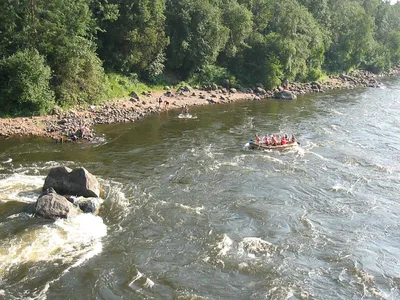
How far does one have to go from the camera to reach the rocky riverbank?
38.9 metres

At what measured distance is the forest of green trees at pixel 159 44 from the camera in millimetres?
40719

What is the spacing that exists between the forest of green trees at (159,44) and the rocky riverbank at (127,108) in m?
1.61

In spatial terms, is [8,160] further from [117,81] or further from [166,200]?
[117,81]

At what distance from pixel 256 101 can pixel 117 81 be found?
20616mm

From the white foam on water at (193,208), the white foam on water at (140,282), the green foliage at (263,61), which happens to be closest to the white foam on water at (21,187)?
the white foam on water at (193,208)

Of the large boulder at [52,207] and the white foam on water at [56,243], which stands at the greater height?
the large boulder at [52,207]

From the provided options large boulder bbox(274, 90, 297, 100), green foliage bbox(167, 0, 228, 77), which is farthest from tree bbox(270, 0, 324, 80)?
green foliage bbox(167, 0, 228, 77)

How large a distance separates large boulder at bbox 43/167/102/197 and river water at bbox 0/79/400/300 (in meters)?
1.37

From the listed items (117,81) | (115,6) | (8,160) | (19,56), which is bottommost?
(8,160)

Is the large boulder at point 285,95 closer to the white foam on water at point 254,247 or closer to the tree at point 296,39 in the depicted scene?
the tree at point 296,39

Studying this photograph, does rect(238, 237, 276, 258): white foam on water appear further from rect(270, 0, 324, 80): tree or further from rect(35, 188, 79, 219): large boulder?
rect(270, 0, 324, 80): tree

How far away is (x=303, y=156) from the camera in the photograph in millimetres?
38188

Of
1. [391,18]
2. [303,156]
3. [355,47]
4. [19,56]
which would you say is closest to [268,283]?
[303,156]

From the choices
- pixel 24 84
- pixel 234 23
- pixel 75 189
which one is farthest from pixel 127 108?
pixel 234 23
